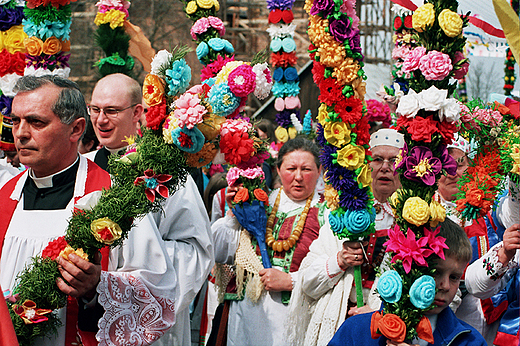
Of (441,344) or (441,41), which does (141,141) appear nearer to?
(441,41)

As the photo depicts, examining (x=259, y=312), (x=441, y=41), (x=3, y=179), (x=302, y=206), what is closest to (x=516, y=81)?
(x=302, y=206)

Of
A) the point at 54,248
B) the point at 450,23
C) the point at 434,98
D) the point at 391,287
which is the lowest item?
the point at 391,287

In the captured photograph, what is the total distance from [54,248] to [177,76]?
3.35ft

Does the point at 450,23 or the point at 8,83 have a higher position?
the point at 450,23

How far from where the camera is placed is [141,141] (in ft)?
9.48

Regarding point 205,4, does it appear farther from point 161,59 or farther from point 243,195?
point 161,59

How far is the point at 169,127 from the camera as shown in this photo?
279 centimetres

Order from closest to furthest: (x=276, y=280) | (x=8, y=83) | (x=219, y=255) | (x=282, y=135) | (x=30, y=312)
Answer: (x=30, y=312) → (x=276, y=280) → (x=219, y=255) → (x=8, y=83) → (x=282, y=135)

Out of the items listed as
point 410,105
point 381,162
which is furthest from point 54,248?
point 381,162

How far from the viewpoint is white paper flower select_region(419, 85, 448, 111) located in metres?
2.62

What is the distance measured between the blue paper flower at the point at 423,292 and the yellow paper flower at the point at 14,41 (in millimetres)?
4124

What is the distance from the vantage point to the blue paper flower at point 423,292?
258 cm

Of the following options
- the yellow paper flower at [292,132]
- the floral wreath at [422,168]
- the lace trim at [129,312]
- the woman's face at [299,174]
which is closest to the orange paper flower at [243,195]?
the woman's face at [299,174]

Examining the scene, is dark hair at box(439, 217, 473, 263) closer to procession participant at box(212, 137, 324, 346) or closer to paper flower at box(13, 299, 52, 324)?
procession participant at box(212, 137, 324, 346)
